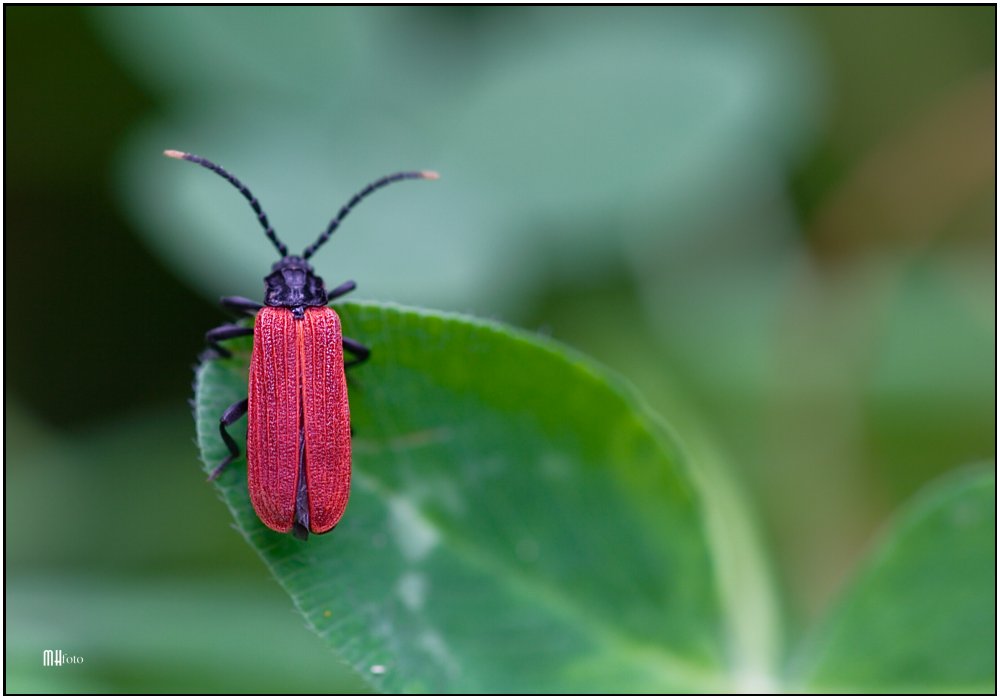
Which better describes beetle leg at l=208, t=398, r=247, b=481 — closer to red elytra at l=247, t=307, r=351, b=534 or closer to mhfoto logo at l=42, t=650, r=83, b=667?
red elytra at l=247, t=307, r=351, b=534

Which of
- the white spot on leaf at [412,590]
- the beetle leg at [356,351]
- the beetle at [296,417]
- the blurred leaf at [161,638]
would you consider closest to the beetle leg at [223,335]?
the beetle at [296,417]

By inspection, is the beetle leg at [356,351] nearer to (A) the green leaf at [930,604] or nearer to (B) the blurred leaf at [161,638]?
(B) the blurred leaf at [161,638]

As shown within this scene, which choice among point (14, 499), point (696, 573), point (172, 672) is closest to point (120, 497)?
point (14, 499)

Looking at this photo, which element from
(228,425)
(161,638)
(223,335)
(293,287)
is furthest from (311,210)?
Answer: (161,638)

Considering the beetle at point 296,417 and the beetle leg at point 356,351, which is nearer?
the beetle at point 296,417

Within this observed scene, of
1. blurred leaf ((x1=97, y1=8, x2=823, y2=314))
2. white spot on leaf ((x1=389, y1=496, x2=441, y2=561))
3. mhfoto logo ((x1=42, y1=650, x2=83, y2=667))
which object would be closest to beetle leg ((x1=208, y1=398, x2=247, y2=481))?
white spot on leaf ((x1=389, y1=496, x2=441, y2=561))

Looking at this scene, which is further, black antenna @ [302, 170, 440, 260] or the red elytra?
black antenna @ [302, 170, 440, 260]
